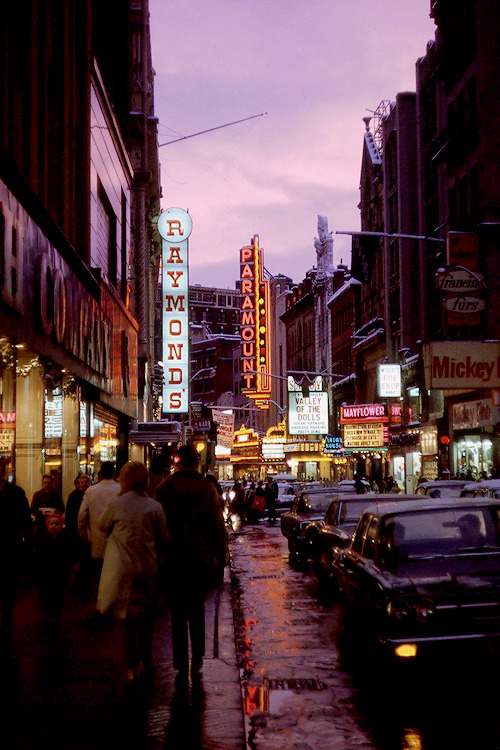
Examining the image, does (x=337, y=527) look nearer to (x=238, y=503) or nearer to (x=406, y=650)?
(x=406, y=650)

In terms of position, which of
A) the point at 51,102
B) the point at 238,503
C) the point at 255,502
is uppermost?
the point at 51,102

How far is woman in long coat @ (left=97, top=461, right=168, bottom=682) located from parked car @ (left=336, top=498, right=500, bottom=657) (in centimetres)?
195

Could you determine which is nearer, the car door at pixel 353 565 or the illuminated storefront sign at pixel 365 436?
the car door at pixel 353 565

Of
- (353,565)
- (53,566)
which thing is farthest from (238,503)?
(353,565)

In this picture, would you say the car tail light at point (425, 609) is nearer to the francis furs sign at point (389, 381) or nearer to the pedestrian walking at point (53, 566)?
the pedestrian walking at point (53, 566)

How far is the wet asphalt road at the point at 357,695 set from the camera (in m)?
6.75

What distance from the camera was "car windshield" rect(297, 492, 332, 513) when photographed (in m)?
20.0

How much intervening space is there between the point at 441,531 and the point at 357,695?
176 cm

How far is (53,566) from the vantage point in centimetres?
1088

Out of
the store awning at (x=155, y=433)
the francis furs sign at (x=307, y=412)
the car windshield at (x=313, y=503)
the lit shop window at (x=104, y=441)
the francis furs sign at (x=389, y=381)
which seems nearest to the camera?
the car windshield at (x=313, y=503)

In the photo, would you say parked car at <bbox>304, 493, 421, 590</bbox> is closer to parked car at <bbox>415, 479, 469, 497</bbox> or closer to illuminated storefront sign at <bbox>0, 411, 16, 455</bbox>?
parked car at <bbox>415, 479, 469, 497</bbox>

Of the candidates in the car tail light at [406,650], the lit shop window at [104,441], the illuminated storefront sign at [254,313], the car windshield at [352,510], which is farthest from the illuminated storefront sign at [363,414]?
the car tail light at [406,650]

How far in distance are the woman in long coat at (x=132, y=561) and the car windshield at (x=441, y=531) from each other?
227 centimetres

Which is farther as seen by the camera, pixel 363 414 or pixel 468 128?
pixel 363 414
